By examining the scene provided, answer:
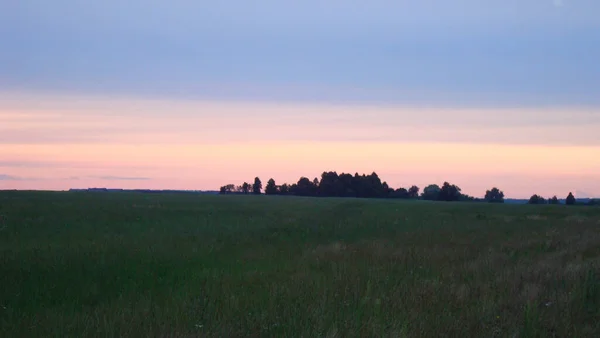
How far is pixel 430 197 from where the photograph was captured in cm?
13650

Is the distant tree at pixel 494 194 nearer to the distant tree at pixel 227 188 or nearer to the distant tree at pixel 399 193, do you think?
the distant tree at pixel 399 193

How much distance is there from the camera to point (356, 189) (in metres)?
134

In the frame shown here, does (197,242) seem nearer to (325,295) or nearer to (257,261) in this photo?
(257,261)

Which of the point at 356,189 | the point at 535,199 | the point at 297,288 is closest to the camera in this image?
the point at 297,288

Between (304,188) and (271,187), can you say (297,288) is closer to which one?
(304,188)

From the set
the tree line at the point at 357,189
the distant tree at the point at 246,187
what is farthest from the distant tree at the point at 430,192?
the distant tree at the point at 246,187

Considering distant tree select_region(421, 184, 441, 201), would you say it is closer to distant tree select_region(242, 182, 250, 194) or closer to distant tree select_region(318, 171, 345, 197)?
distant tree select_region(318, 171, 345, 197)

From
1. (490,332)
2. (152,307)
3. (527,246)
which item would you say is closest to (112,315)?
(152,307)

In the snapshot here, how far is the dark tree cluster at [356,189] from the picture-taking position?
438ft

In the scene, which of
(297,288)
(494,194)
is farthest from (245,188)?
(297,288)

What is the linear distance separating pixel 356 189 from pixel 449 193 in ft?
70.5

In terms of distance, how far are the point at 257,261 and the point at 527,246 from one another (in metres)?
8.58

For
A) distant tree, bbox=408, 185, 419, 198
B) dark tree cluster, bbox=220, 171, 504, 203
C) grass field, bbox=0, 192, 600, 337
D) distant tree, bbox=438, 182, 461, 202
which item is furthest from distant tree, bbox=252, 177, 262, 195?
grass field, bbox=0, 192, 600, 337

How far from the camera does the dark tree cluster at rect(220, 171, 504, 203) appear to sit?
13350 centimetres
